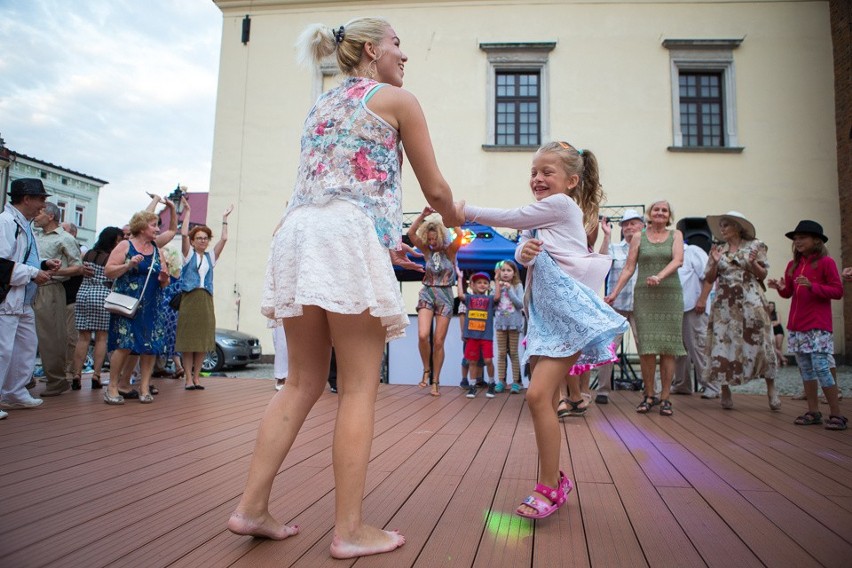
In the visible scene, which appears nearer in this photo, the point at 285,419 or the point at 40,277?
the point at 285,419

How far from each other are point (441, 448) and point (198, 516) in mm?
1741

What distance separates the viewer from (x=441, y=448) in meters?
3.64

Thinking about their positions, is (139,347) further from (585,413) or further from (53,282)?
(585,413)

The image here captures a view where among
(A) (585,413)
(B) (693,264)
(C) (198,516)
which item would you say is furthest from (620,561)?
(B) (693,264)

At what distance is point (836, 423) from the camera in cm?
445

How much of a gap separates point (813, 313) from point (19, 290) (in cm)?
651

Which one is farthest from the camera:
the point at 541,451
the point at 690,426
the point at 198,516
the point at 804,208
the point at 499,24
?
the point at 499,24

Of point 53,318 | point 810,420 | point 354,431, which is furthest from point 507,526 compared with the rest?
point 53,318

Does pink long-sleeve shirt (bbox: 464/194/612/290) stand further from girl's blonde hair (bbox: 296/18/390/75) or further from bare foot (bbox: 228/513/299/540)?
bare foot (bbox: 228/513/299/540)

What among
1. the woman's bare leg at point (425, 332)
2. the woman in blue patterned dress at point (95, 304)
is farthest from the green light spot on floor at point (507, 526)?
the woman in blue patterned dress at point (95, 304)

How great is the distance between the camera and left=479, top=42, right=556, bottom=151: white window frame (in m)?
14.7

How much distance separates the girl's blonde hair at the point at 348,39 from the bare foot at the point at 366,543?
159cm

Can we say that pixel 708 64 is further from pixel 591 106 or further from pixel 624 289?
pixel 624 289

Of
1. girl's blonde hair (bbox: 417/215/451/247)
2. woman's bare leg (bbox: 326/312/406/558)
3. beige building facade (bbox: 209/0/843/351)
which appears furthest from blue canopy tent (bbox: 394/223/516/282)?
woman's bare leg (bbox: 326/312/406/558)
